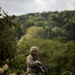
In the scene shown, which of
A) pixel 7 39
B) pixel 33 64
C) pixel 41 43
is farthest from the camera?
pixel 41 43

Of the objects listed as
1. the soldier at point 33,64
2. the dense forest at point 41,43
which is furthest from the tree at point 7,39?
the soldier at point 33,64

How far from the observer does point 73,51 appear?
71.1 m

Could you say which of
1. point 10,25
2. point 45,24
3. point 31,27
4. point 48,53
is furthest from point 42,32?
point 10,25

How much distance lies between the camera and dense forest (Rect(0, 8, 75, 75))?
64.5 ft

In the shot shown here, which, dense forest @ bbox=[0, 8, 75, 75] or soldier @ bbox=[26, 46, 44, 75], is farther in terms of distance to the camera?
dense forest @ bbox=[0, 8, 75, 75]

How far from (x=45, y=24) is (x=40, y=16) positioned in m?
22.3

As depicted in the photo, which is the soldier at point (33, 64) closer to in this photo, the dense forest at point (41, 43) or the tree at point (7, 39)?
the dense forest at point (41, 43)

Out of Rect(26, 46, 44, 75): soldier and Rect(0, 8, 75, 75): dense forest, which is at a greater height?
Rect(26, 46, 44, 75): soldier

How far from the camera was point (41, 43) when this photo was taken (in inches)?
3447

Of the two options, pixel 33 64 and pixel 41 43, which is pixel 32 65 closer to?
pixel 33 64

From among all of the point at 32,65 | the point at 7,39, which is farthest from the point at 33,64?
the point at 7,39

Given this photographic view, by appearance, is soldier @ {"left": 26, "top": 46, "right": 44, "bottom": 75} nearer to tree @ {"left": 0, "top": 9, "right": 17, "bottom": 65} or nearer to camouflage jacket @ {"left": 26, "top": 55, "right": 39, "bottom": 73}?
camouflage jacket @ {"left": 26, "top": 55, "right": 39, "bottom": 73}

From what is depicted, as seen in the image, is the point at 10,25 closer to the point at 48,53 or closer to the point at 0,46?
the point at 0,46

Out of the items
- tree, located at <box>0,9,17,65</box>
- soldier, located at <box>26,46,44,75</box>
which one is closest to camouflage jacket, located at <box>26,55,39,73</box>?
soldier, located at <box>26,46,44,75</box>
